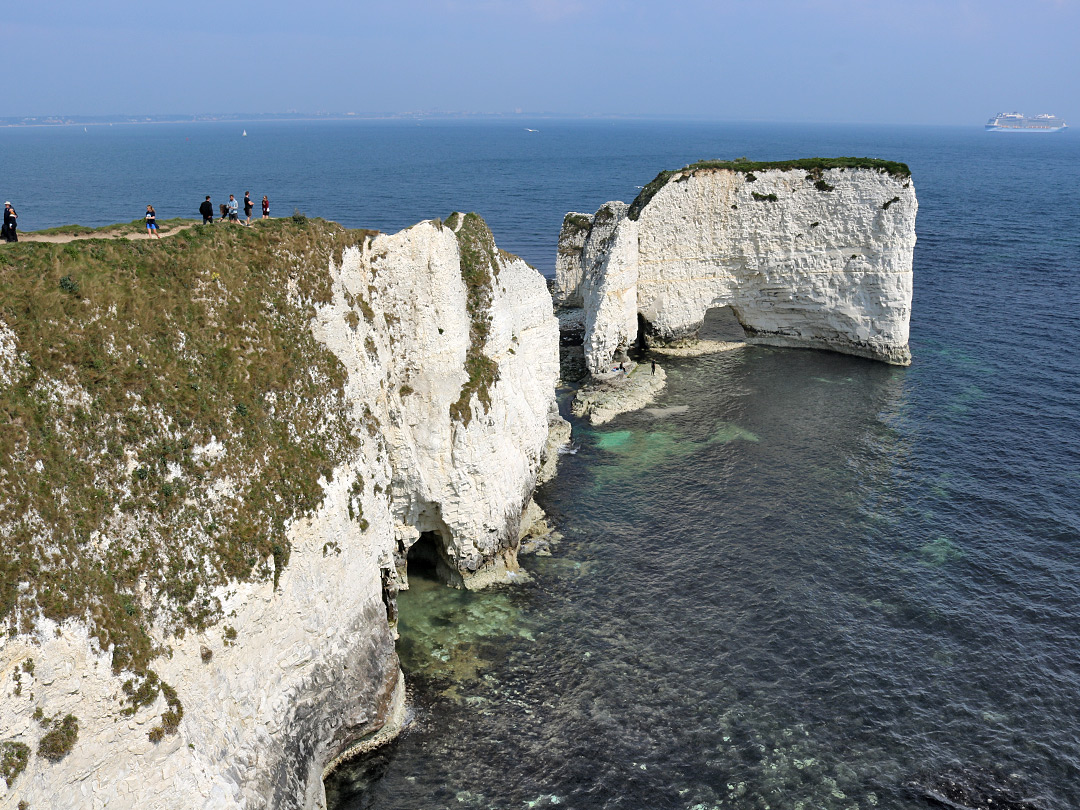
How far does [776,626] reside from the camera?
29.7 metres

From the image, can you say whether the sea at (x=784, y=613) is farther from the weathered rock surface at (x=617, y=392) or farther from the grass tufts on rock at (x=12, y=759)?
the grass tufts on rock at (x=12, y=759)

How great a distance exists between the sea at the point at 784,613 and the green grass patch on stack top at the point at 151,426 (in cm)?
915

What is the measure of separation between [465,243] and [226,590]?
60.1 feet

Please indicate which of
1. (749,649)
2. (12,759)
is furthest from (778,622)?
(12,759)

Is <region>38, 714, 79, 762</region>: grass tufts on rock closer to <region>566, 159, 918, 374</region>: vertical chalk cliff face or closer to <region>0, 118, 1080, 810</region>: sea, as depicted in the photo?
<region>0, 118, 1080, 810</region>: sea

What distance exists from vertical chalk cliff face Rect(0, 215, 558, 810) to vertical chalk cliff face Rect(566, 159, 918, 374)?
973 inches

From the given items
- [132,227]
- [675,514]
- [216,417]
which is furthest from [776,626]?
[132,227]

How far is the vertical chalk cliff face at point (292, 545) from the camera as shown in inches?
662

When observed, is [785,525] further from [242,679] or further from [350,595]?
[242,679]

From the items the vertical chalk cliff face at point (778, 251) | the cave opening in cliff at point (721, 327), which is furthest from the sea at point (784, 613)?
the cave opening in cliff at point (721, 327)

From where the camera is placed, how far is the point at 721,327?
219 ft

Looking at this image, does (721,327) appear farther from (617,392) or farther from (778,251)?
(617,392)

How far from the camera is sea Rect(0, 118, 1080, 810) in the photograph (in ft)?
76.8

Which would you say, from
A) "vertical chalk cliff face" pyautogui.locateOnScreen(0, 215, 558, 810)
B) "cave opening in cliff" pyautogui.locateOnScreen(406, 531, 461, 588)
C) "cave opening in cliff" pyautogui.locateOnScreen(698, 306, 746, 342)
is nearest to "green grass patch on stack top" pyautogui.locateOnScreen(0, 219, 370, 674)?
"vertical chalk cliff face" pyautogui.locateOnScreen(0, 215, 558, 810)
